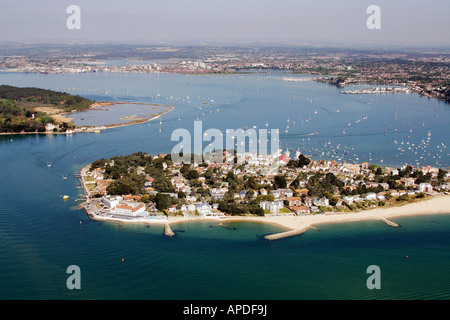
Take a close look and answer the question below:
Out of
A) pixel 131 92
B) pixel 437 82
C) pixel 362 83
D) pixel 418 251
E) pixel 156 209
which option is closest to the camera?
pixel 418 251

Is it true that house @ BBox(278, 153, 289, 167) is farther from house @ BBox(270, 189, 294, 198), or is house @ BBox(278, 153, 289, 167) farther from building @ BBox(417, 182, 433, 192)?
building @ BBox(417, 182, 433, 192)

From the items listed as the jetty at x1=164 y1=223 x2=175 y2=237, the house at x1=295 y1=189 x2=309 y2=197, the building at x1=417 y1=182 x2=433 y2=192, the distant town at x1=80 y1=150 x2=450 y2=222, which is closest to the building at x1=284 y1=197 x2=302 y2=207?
the distant town at x1=80 y1=150 x2=450 y2=222

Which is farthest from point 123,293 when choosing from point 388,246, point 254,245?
point 388,246

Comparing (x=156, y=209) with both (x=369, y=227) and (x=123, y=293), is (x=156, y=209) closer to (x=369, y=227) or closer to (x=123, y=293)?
(x=123, y=293)

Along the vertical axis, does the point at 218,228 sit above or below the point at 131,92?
below

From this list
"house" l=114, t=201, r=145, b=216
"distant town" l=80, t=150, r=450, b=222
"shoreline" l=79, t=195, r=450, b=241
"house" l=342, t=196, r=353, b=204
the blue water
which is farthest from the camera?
"house" l=342, t=196, r=353, b=204
